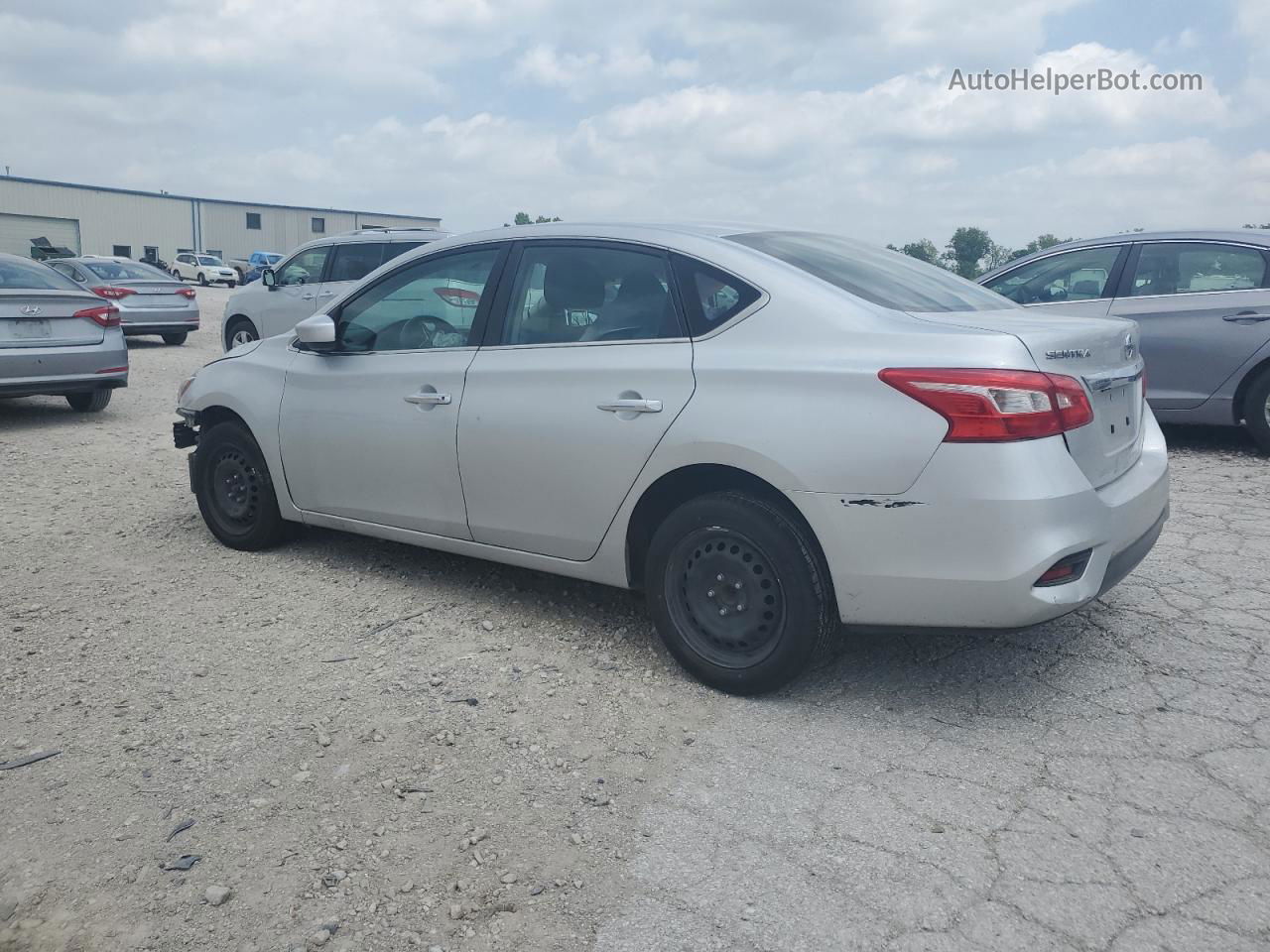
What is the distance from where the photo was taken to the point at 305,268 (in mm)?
12594

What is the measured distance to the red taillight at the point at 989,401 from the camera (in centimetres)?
299

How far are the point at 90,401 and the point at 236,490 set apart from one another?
→ 5.53 meters

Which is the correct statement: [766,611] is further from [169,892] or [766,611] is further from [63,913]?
[63,913]

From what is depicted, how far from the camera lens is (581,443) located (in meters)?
3.77

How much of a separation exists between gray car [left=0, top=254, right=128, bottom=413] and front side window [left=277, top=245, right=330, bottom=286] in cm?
330

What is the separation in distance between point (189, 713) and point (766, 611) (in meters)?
1.97

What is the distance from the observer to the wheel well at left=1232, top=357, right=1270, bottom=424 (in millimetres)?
7090

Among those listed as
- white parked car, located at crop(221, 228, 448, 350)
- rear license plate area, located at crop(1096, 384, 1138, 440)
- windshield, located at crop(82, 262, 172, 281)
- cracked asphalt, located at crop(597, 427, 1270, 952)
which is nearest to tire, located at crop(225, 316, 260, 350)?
white parked car, located at crop(221, 228, 448, 350)

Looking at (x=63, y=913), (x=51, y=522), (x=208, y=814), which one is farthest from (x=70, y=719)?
(x=51, y=522)

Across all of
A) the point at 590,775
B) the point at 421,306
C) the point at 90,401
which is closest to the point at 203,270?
the point at 90,401

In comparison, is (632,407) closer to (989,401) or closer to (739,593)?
(739,593)

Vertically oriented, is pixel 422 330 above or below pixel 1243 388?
above

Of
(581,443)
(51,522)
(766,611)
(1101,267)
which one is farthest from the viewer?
(1101,267)

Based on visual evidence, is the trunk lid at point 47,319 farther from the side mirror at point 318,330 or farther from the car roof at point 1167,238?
the car roof at point 1167,238
